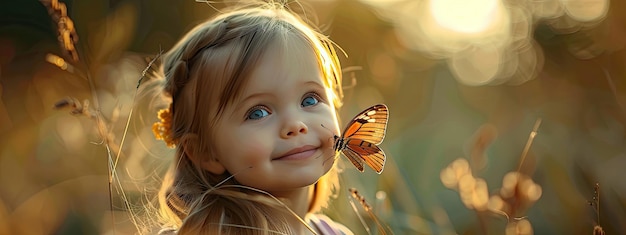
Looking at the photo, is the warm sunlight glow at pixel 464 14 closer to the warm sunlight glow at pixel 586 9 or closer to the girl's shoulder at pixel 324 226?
the warm sunlight glow at pixel 586 9

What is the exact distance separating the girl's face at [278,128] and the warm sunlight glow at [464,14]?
1.01 metres

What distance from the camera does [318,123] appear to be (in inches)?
44.5

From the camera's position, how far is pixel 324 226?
1.37 meters

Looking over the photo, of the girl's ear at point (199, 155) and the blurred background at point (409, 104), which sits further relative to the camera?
the blurred background at point (409, 104)

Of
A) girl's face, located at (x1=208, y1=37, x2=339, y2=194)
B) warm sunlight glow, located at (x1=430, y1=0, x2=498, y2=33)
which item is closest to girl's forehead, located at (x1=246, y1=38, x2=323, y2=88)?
girl's face, located at (x1=208, y1=37, x2=339, y2=194)

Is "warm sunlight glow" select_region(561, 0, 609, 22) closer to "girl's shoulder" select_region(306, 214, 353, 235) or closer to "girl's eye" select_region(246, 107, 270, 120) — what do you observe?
"girl's shoulder" select_region(306, 214, 353, 235)

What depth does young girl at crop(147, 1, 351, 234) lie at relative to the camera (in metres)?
1.10

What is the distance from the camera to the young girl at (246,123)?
3.62 feet

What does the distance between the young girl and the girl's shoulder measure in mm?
108

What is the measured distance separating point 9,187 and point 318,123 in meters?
0.98

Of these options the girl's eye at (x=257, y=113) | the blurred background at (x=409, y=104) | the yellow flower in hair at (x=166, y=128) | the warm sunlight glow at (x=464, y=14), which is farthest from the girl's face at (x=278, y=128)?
the warm sunlight glow at (x=464, y=14)

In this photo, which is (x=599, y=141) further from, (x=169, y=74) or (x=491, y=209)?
(x=169, y=74)

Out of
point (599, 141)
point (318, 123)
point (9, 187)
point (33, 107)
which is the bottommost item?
point (9, 187)

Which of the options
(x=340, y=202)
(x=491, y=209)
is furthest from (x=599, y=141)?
(x=491, y=209)
